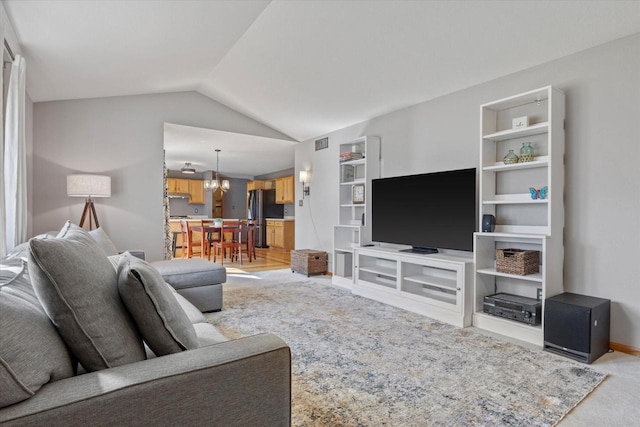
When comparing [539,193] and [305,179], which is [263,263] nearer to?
[305,179]

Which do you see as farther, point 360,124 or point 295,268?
point 295,268

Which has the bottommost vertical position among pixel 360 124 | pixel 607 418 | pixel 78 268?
pixel 607 418

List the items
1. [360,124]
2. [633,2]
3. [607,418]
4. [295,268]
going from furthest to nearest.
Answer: [295,268], [360,124], [633,2], [607,418]

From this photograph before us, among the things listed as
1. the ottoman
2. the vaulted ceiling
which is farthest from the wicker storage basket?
the ottoman

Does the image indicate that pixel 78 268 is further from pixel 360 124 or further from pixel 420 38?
pixel 360 124

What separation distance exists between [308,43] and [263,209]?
6.72 metres

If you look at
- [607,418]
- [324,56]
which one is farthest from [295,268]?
[607,418]

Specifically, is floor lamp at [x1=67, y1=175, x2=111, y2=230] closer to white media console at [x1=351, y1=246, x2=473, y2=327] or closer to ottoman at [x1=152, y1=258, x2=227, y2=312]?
ottoman at [x1=152, y1=258, x2=227, y2=312]

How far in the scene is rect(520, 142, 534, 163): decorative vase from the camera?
2977mm

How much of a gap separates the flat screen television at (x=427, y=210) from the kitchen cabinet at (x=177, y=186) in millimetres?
7545

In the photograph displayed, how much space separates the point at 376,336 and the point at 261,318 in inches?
45.4

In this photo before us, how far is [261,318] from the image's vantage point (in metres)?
3.37

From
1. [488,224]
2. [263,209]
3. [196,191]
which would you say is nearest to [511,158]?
[488,224]

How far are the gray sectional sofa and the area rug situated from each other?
837 mm
